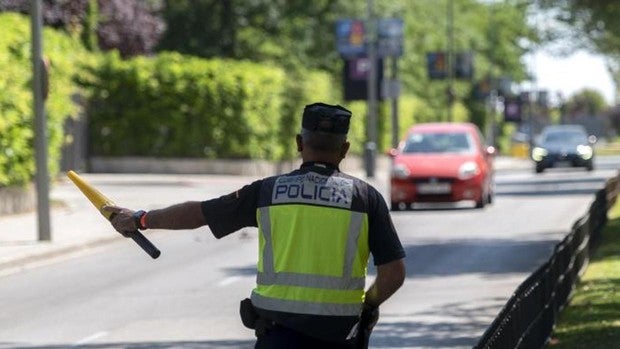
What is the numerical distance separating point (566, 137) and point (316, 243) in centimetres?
5726

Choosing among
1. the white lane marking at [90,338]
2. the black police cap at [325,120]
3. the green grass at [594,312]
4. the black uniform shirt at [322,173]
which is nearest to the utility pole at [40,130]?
the green grass at [594,312]

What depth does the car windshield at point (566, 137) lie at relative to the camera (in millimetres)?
63219

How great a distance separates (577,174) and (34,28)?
37941 millimetres

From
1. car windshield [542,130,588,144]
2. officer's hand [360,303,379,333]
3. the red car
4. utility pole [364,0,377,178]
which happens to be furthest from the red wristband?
car windshield [542,130,588,144]

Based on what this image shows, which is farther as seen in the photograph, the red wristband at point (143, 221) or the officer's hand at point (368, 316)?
the red wristband at point (143, 221)

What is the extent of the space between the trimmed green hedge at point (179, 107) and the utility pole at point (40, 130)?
→ 27.3 m

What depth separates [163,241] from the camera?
1138 inches

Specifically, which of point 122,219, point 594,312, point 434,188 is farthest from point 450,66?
point 122,219

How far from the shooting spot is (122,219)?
749 cm

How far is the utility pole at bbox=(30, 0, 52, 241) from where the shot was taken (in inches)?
1011

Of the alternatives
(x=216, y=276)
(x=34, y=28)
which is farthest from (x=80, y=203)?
(x=216, y=276)

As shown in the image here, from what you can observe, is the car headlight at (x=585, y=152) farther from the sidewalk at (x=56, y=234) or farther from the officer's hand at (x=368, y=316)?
the officer's hand at (x=368, y=316)

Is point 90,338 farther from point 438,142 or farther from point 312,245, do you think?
point 438,142

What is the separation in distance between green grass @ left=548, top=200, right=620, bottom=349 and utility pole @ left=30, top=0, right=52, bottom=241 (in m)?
8.00
